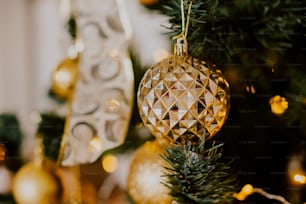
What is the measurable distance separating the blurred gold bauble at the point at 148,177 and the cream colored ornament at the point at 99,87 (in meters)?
0.12

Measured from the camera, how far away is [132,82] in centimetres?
78

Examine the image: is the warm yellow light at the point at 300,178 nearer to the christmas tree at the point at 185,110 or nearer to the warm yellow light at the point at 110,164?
the christmas tree at the point at 185,110

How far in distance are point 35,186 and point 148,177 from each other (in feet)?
0.69

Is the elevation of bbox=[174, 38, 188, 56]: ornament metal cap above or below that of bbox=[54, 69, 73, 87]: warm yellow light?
above

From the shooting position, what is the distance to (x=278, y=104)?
685mm

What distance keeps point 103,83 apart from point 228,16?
0.25 meters

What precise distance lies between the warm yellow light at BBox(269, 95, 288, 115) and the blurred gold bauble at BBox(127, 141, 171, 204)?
16cm

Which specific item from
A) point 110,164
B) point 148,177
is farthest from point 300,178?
point 110,164

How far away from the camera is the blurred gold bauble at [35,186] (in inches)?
30.5

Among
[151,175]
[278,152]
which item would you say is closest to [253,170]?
[278,152]

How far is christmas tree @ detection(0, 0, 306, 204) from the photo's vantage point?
49 centimetres

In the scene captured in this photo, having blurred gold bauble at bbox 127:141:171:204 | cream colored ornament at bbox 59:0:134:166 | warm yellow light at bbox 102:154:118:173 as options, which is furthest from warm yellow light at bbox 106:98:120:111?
warm yellow light at bbox 102:154:118:173

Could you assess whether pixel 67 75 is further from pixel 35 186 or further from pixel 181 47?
pixel 181 47

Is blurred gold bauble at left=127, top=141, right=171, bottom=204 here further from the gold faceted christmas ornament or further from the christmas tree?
the gold faceted christmas ornament
